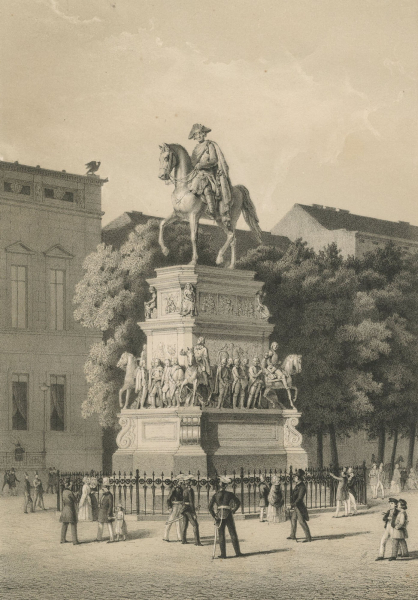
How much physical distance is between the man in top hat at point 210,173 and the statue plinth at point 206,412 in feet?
6.79

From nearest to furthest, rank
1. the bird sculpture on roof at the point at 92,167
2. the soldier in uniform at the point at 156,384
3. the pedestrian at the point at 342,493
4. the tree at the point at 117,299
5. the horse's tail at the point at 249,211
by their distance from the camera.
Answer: the pedestrian at the point at 342,493, the soldier in uniform at the point at 156,384, the horse's tail at the point at 249,211, the tree at the point at 117,299, the bird sculpture on roof at the point at 92,167

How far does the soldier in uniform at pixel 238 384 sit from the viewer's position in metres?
28.6

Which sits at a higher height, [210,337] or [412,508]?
[210,337]

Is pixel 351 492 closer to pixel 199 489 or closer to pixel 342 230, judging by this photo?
pixel 199 489

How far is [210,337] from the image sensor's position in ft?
94.3

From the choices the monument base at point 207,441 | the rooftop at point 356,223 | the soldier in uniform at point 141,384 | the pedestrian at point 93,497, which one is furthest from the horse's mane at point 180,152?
the rooftop at point 356,223

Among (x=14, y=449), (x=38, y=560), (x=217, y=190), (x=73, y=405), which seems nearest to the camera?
(x=38, y=560)

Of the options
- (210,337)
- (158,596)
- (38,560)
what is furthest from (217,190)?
(158,596)

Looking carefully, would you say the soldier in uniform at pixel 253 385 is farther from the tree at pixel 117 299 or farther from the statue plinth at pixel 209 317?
the tree at pixel 117 299

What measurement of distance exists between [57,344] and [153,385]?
21075mm

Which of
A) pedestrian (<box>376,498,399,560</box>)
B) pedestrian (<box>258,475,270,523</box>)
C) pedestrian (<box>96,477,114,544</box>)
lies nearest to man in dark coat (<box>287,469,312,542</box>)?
pedestrian (<box>376,498,399,560</box>)

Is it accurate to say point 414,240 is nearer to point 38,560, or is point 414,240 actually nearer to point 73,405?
point 73,405

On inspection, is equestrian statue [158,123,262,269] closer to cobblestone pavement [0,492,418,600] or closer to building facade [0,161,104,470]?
cobblestone pavement [0,492,418,600]

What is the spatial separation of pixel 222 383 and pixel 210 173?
5929 millimetres
